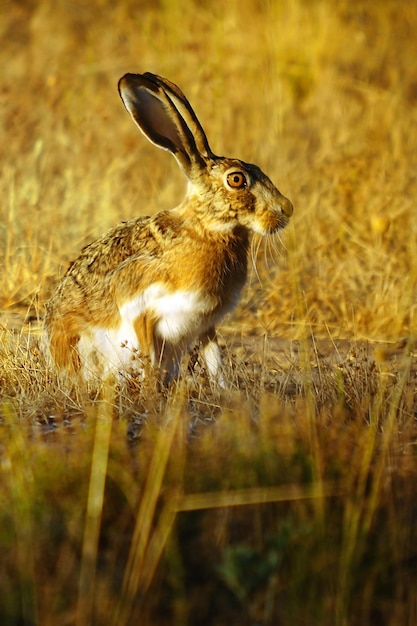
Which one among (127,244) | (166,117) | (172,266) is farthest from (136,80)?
(172,266)

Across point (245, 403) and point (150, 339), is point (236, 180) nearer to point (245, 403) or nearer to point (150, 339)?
point (150, 339)

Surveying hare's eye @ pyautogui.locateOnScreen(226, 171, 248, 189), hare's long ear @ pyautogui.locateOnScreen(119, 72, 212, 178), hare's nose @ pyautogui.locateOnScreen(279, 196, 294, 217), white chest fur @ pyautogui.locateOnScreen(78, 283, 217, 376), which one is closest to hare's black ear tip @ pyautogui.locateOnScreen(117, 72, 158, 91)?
hare's long ear @ pyautogui.locateOnScreen(119, 72, 212, 178)

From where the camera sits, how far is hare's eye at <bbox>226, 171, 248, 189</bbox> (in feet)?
15.8

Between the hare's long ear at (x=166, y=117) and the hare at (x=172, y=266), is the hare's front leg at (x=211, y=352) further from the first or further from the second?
the hare's long ear at (x=166, y=117)

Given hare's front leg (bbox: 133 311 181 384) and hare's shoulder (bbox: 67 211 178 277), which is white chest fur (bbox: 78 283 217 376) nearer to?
hare's front leg (bbox: 133 311 181 384)

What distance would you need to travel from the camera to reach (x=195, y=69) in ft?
32.9

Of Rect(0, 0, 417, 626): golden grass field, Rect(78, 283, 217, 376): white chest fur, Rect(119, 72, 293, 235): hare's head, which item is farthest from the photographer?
Rect(119, 72, 293, 235): hare's head

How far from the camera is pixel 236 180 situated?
4832mm

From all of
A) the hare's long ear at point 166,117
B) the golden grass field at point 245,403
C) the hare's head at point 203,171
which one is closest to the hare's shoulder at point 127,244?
the hare's head at point 203,171

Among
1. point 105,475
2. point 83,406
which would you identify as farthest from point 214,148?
point 105,475

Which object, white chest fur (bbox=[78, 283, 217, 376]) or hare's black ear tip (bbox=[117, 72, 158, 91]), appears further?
hare's black ear tip (bbox=[117, 72, 158, 91])

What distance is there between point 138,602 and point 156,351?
199cm

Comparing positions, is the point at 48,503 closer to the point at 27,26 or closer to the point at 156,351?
the point at 156,351

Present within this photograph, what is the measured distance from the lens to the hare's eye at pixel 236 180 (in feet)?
15.8
